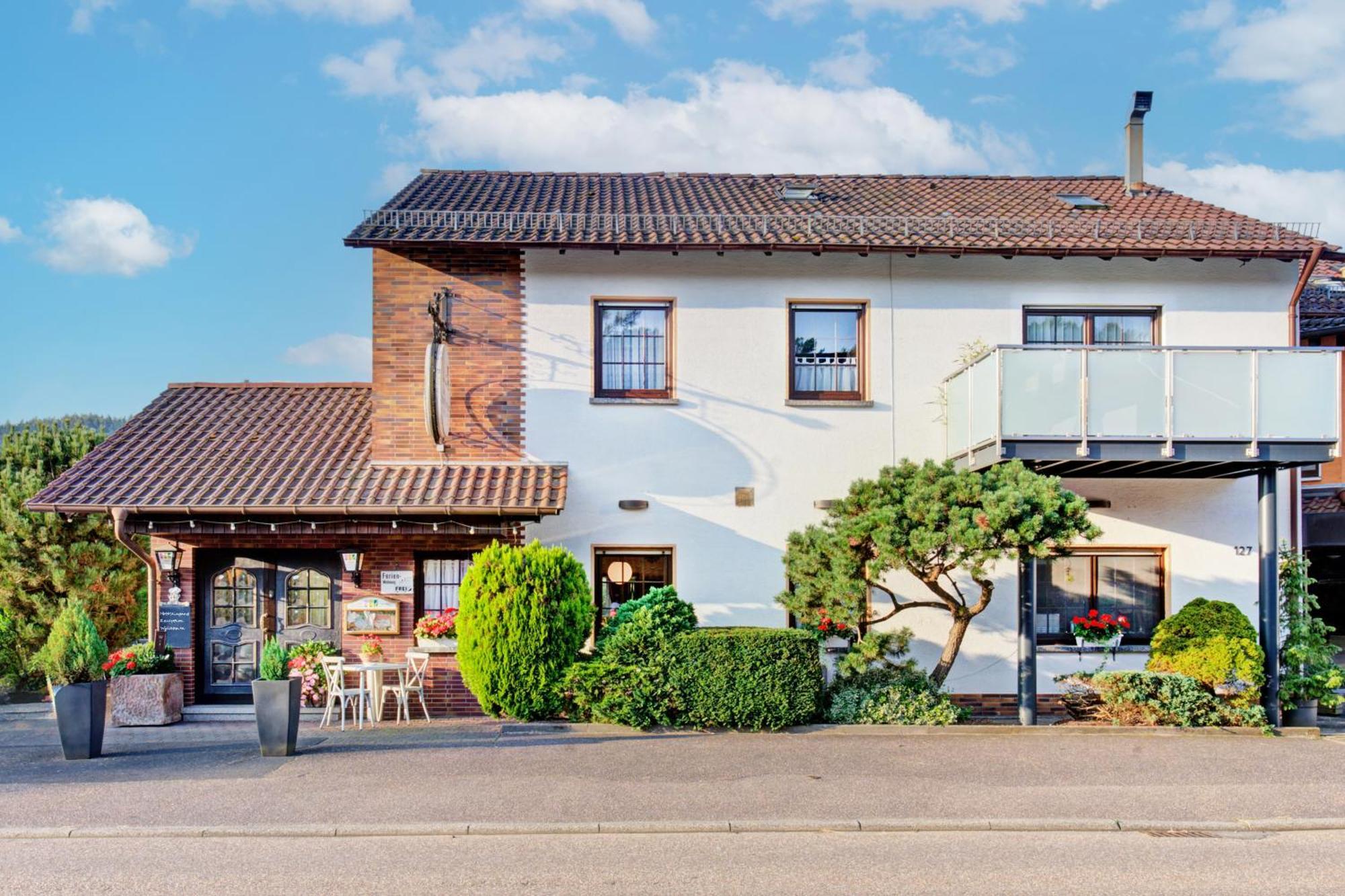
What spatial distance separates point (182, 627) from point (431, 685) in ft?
11.0

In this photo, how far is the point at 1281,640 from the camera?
573 inches

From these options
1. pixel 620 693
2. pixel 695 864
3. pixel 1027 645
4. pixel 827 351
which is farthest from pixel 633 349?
pixel 695 864

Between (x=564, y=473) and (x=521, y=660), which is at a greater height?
(x=564, y=473)

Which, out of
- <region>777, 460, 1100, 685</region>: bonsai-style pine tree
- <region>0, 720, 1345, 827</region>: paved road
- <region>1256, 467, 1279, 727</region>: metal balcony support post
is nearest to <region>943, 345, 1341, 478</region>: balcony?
<region>1256, 467, 1279, 727</region>: metal balcony support post

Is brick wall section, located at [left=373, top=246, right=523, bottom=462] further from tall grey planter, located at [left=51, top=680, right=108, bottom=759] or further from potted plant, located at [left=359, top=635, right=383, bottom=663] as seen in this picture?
tall grey planter, located at [left=51, top=680, right=108, bottom=759]

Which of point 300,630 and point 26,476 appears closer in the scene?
point 300,630

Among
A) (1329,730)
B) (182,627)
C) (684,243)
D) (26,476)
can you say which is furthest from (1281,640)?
(26,476)

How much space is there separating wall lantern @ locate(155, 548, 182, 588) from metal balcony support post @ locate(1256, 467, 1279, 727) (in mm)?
13706

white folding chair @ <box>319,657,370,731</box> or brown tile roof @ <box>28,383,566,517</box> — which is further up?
brown tile roof @ <box>28,383,566,517</box>

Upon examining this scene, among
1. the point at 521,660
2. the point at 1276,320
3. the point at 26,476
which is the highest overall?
the point at 1276,320

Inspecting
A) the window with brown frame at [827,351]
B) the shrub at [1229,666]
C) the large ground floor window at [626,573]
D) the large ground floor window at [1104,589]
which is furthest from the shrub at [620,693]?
the shrub at [1229,666]

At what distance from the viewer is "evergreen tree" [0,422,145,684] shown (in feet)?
53.4

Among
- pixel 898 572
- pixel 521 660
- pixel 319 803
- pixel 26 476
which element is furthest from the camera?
pixel 26 476

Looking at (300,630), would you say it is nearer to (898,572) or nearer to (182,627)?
(182,627)
